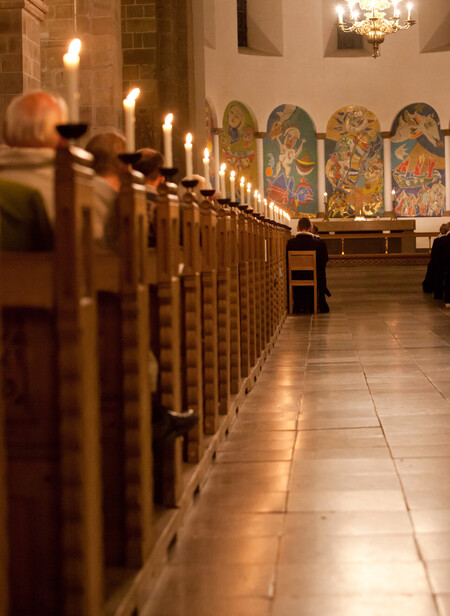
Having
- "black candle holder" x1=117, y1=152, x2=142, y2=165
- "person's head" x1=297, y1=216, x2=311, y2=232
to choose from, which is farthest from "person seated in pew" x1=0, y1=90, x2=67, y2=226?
"person's head" x1=297, y1=216, x2=311, y2=232

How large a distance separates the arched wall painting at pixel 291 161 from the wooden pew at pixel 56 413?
73.3 feet

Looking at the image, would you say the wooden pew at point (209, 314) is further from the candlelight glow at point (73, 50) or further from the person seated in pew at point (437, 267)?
the person seated in pew at point (437, 267)

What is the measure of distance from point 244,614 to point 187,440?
150cm

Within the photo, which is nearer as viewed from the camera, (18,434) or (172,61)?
(18,434)

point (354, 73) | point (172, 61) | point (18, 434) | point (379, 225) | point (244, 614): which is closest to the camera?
point (18, 434)

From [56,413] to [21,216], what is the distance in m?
0.52

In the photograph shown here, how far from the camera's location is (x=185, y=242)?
3.87 meters

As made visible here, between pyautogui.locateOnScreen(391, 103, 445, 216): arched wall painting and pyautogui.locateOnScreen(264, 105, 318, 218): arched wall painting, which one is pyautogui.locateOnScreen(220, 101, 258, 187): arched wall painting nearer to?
pyautogui.locateOnScreen(264, 105, 318, 218): arched wall painting

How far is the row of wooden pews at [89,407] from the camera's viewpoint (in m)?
1.99

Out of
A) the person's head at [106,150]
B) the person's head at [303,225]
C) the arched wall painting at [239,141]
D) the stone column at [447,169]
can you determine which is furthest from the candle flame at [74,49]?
the stone column at [447,169]

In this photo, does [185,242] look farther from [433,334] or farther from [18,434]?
[433,334]

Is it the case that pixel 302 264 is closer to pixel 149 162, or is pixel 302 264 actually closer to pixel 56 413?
pixel 149 162

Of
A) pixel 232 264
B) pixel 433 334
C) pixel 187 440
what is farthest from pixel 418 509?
pixel 433 334

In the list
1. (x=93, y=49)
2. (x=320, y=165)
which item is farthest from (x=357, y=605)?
(x=320, y=165)
